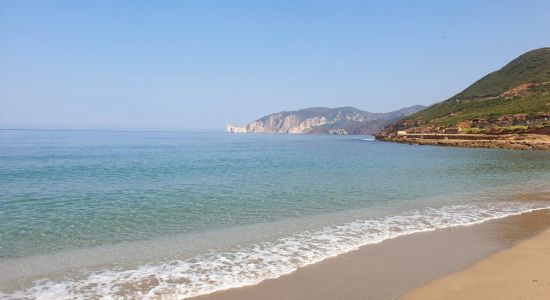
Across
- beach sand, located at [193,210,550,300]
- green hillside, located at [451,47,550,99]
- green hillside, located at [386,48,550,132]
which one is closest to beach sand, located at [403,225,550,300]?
beach sand, located at [193,210,550,300]

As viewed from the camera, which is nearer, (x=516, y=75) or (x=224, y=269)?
(x=224, y=269)

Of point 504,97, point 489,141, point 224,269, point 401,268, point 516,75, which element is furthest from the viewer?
point 516,75

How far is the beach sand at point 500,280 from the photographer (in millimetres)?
7277

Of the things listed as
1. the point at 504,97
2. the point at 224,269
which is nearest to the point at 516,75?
the point at 504,97

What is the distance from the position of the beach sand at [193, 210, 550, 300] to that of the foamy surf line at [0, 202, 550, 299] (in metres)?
0.48

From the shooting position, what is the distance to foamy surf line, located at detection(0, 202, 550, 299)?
783 centimetres

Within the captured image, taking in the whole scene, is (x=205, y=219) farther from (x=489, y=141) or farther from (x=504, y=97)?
(x=504, y=97)

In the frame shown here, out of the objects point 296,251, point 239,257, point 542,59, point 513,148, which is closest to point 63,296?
point 239,257

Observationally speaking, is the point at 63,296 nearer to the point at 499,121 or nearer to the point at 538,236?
the point at 538,236

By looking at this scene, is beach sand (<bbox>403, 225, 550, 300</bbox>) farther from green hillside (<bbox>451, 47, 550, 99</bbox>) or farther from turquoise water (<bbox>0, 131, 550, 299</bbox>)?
green hillside (<bbox>451, 47, 550, 99</bbox>)

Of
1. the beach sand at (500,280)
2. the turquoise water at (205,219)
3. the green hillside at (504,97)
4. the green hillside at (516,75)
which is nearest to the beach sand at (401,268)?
the beach sand at (500,280)

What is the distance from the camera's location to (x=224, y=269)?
911cm

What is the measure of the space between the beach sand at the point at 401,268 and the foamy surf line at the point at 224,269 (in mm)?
477

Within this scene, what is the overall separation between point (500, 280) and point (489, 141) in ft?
255
